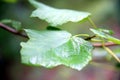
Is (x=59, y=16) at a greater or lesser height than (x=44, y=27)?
greater

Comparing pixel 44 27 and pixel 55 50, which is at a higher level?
pixel 55 50

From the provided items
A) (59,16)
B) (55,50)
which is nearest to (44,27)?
(59,16)

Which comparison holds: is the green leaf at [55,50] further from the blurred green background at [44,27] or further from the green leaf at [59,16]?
the blurred green background at [44,27]

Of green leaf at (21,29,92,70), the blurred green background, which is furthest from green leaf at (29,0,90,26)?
the blurred green background

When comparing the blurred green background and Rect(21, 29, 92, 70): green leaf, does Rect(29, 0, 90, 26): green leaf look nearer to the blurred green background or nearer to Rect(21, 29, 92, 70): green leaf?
Rect(21, 29, 92, 70): green leaf

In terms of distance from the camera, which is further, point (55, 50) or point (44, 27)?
point (44, 27)

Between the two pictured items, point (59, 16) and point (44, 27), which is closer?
point (59, 16)

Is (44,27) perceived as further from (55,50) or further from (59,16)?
(55,50)

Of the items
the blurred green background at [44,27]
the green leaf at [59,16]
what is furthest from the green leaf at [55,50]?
the blurred green background at [44,27]
